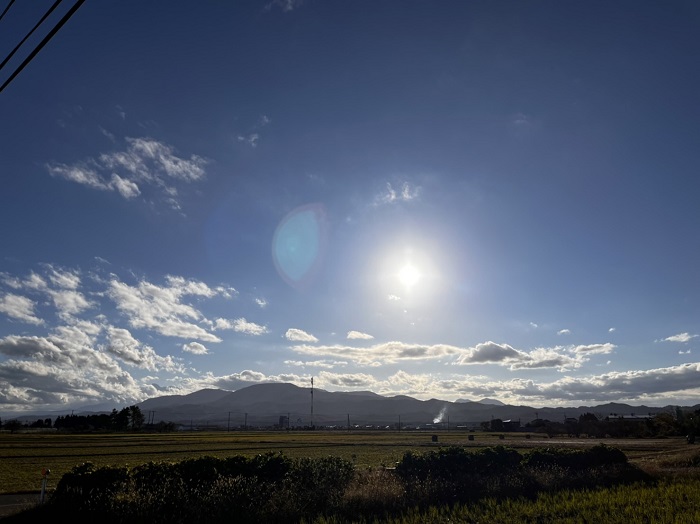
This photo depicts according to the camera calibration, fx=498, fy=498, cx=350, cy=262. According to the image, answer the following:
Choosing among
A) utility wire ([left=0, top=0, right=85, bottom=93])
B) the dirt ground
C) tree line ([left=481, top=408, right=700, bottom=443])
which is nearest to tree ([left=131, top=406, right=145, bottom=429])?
tree line ([left=481, top=408, right=700, bottom=443])

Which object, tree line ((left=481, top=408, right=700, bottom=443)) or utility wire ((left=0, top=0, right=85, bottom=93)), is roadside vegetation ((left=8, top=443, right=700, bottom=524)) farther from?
tree line ((left=481, top=408, right=700, bottom=443))

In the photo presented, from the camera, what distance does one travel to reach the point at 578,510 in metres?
16.6

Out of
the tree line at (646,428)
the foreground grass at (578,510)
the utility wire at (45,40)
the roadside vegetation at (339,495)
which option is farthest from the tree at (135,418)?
the utility wire at (45,40)

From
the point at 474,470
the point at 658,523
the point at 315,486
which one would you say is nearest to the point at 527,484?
the point at 474,470

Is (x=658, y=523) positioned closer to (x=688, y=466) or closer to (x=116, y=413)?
(x=688, y=466)

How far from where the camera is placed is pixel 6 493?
24641 millimetres

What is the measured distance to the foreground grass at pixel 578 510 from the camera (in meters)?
15.0

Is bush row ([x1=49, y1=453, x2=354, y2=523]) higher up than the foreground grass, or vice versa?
bush row ([x1=49, y1=453, x2=354, y2=523])

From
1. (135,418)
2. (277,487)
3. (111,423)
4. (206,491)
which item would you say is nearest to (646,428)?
(277,487)

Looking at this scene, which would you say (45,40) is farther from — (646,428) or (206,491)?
(646,428)

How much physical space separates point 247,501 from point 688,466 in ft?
89.3

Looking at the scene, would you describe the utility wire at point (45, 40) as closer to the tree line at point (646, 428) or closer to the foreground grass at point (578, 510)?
the foreground grass at point (578, 510)

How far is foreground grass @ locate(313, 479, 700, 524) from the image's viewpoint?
15.0m

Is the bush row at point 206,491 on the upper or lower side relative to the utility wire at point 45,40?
lower
